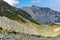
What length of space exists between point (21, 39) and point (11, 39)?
140 inches

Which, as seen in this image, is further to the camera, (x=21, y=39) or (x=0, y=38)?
(x=21, y=39)

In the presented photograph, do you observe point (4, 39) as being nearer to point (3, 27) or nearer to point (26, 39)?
point (26, 39)

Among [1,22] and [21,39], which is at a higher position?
[1,22]

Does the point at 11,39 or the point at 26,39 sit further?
the point at 26,39

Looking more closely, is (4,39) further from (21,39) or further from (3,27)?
(3,27)

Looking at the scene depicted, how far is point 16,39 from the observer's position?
4825cm

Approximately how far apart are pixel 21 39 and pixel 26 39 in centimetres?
204

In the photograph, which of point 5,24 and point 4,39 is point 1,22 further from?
point 4,39

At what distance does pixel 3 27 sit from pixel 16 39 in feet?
71.5

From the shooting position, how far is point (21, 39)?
1973 inches

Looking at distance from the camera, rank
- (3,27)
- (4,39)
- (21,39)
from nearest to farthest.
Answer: (4,39)
(21,39)
(3,27)

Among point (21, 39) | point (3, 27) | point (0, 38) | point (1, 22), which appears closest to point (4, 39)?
point (0, 38)

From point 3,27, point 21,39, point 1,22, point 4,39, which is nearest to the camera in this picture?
point 4,39

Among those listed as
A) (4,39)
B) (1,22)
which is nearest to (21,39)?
(4,39)
